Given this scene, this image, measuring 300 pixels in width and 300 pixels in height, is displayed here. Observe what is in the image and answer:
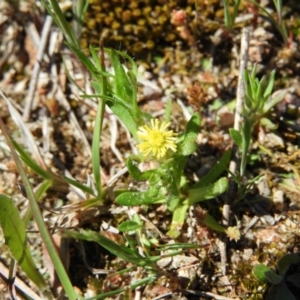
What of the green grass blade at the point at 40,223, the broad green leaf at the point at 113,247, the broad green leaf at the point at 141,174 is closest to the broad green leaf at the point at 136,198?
the broad green leaf at the point at 141,174

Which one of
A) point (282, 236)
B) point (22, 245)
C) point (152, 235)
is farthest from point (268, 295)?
point (22, 245)

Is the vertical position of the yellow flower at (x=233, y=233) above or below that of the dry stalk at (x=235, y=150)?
below

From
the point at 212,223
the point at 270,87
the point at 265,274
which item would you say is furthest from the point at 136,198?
the point at 270,87

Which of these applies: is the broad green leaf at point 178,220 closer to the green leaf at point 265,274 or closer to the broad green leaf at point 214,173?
the broad green leaf at point 214,173

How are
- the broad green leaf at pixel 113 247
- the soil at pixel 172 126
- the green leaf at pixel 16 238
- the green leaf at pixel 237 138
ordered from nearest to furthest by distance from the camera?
the broad green leaf at pixel 113 247
the green leaf at pixel 16 238
the green leaf at pixel 237 138
the soil at pixel 172 126

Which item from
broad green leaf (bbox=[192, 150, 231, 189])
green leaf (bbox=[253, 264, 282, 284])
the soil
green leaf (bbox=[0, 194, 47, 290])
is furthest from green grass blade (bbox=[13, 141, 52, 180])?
green leaf (bbox=[253, 264, 282, 284])

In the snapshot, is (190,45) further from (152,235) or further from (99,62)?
(152,235)
